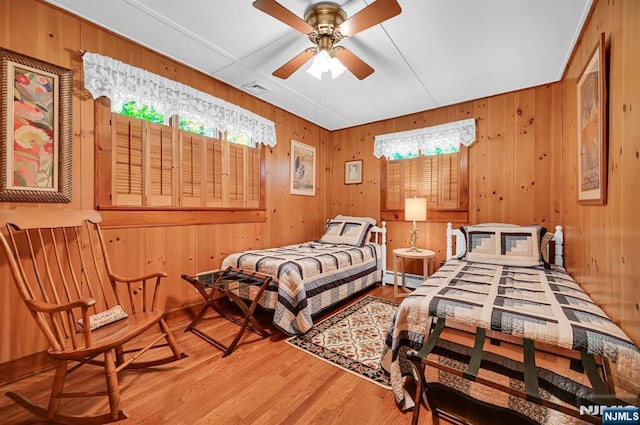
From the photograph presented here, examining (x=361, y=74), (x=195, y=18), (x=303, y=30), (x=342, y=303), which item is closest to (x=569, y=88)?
(x=361, y=74)

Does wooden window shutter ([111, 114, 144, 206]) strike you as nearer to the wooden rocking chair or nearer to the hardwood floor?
the wooden rocking chair

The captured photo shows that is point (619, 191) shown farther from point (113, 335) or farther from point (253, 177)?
point (253, 177)

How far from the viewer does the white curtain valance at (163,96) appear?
2.05 m

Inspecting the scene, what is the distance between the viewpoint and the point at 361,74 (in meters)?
2.22

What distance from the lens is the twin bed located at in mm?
1117

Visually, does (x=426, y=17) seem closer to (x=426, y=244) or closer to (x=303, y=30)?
(x=303, y=30)

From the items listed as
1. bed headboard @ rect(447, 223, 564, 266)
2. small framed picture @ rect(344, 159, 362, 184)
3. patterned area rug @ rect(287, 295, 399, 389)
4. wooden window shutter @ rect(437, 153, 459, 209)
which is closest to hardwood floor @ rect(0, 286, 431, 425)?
patterned area rug @ rect(287, 295, 399, 389)

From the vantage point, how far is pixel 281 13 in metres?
1.60

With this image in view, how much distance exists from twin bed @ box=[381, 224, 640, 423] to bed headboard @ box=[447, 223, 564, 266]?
0.59 m

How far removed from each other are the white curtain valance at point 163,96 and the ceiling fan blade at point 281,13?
131 centimetres

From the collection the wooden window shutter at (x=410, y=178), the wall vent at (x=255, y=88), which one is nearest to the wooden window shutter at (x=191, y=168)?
the wall vent at (x=255, y=88)

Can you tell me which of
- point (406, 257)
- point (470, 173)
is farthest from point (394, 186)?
point (406, 257)

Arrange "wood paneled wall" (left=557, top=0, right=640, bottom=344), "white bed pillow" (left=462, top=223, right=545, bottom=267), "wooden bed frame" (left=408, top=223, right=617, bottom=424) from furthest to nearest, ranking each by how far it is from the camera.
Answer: "white bed pillow" (left=462, top=223, right=545, bottom=267) → "wood paneled wall" (left=557, top=0, right=640, bottom=344) → "wooden bed frame" (left=408, top=223, right=617, bottom=424)

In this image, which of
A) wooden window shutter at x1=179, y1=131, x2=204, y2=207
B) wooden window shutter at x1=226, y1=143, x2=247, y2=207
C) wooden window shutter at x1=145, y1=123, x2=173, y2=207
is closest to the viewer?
wooden window shutter at x1=145, y1=123, x2=173, y2=207
